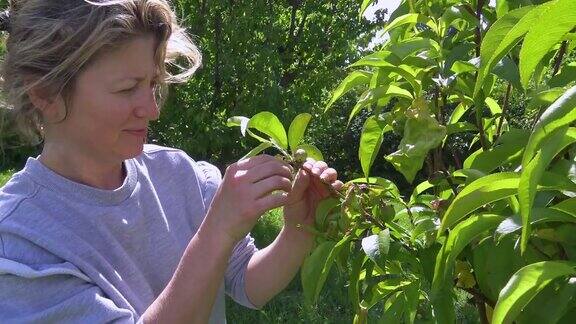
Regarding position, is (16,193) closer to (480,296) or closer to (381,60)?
(381,60)

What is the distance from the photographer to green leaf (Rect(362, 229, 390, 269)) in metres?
1.23

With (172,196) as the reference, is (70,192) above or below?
above

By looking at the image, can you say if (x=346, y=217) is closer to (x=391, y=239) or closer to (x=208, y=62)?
(x=391, y=239)

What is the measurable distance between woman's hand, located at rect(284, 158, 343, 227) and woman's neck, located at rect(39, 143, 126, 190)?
452 millimetres

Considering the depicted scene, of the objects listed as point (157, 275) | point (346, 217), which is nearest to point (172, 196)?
point (157, 275)

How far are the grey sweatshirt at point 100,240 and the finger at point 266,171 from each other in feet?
1.36

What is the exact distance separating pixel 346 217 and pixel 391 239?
86 mm

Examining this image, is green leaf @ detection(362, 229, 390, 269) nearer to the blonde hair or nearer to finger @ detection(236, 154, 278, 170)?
finger @ detection(236, 154, 278, 170)

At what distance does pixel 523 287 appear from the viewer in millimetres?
999

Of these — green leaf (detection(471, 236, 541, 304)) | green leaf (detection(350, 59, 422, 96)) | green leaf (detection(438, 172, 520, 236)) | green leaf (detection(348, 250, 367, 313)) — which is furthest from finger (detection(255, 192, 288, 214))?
green leaf (detection(438, 172, 520, 236))

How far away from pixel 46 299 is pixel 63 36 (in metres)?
0.58

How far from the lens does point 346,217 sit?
141 cm

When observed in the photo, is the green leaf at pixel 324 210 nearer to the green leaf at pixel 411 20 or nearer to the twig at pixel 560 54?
the green leaf at pixel 411 20

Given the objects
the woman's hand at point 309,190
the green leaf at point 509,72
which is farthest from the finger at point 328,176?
the green leaf at point 509,72
